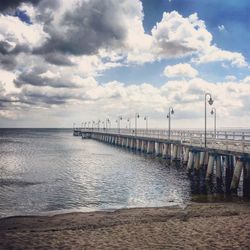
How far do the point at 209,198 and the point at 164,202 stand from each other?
9.15 feet

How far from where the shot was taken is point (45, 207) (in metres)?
18.6

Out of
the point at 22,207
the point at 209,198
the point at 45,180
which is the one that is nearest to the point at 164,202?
the point at 209,198

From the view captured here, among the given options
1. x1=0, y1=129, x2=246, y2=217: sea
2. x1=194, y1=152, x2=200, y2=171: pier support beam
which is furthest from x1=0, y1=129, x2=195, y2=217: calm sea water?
x1=194, y1=152, x2=200, y2=171: pier support beam

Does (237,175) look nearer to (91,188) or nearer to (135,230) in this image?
(91,188)

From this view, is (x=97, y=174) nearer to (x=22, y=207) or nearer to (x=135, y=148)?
(x=22, y=207)

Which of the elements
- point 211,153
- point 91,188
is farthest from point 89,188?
point 211,153

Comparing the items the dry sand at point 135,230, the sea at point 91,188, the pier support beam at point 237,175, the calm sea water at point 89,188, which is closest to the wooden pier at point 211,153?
the pier support beam at point 237,175

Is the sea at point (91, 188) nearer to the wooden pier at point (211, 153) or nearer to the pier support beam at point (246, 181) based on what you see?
the wooden pier at point (211, 153)

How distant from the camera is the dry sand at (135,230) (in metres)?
10.9

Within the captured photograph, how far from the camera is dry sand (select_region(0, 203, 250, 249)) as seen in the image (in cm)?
1088

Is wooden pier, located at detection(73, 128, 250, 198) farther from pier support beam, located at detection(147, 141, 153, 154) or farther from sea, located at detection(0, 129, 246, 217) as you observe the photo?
sea, located at detection(0, 129, 246, 217)

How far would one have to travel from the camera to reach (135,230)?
41.2 ft

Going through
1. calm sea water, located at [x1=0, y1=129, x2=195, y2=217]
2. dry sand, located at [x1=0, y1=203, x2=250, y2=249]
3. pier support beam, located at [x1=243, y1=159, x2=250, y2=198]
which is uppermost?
pier support beam, located at [x1=243, y1=159, x2=250, y2=198]

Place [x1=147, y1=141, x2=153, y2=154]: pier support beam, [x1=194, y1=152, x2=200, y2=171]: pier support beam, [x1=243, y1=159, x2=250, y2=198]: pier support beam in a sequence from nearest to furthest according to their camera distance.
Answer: [x1=243, y1=159, x2=250, y2=198]: pier support beam → [x1=194, y1=152, x2=200, y2=171]: pier support beam → [x1=147, y1=141, x2=153, y2=154]: pier support beam
